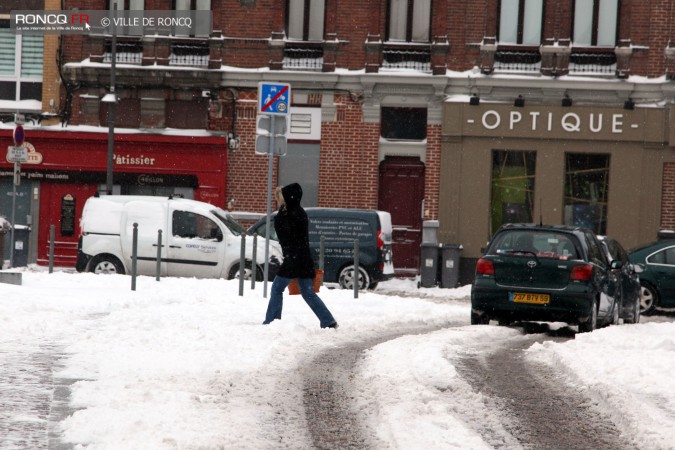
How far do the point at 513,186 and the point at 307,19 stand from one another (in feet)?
22.2

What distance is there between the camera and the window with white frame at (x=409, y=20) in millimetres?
29375

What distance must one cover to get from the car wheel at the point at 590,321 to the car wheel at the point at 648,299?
614cm

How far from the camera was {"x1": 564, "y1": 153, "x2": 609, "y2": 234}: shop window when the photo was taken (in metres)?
29.2

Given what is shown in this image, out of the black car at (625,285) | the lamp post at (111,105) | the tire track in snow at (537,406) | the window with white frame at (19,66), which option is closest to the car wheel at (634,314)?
the black car at (625,285)

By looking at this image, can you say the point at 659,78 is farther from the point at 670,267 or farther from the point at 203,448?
the point at 203,448

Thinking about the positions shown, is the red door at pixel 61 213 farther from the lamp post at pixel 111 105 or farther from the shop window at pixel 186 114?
the shop window at pixel 186 114

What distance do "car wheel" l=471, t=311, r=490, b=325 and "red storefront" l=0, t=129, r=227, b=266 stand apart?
15034mm

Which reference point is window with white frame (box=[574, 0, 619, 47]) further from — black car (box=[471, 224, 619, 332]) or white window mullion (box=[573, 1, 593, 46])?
black car (box=[471, 224, 619, 332])

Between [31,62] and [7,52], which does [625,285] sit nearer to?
[31,62]

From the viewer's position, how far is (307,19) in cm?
2953

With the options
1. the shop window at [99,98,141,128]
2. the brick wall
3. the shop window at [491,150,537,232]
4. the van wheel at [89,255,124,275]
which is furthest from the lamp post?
the brick wall

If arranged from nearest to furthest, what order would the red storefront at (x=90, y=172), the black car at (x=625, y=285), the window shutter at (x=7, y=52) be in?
the black car at (x=625, y=285) → the red storefront at (x=90, y=172) → the window shutter at (x=7, y=52)

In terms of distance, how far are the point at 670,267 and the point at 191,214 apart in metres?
9.22

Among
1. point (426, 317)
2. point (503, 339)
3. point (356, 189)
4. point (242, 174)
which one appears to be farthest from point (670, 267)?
point (242, 174)
